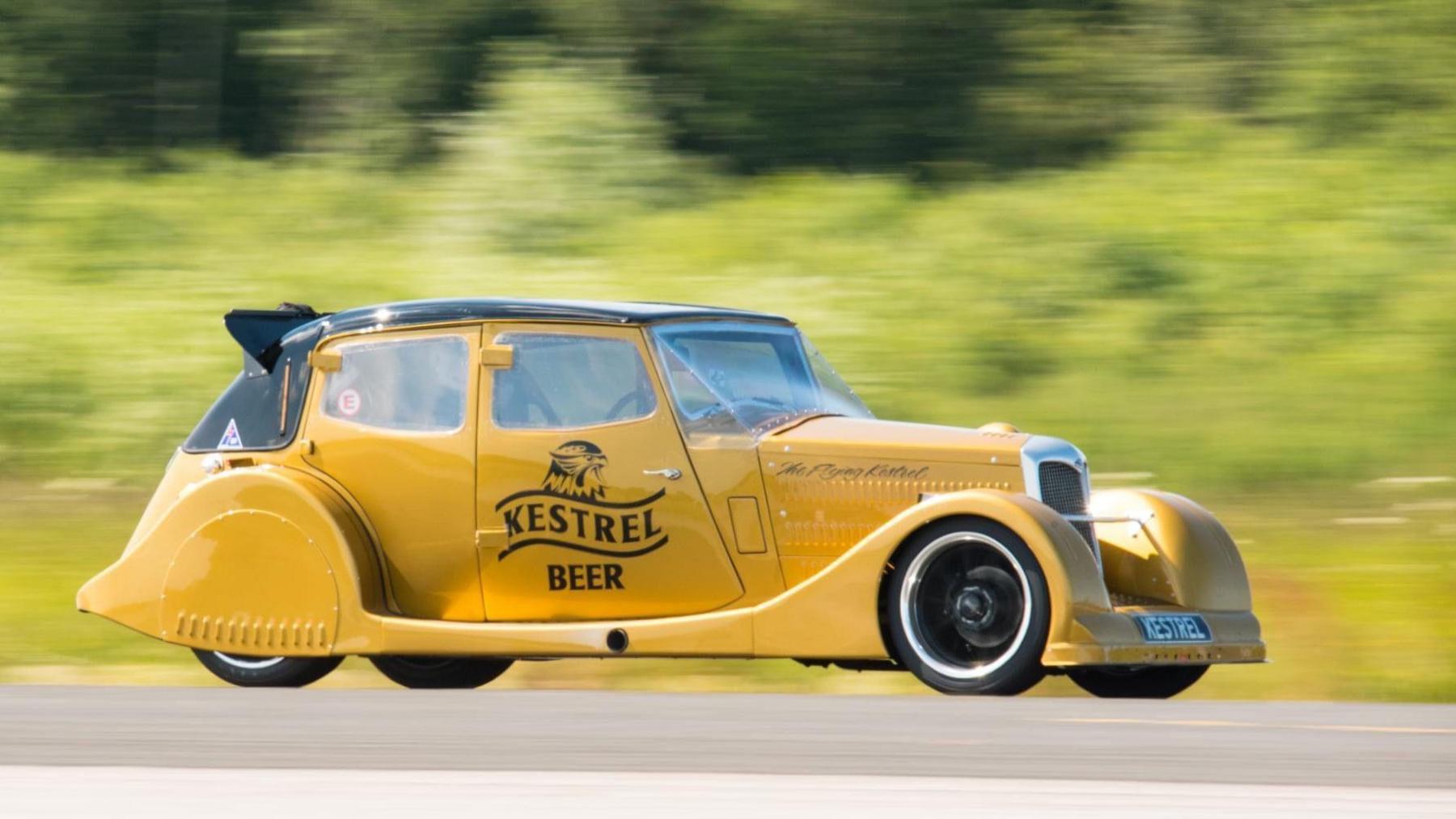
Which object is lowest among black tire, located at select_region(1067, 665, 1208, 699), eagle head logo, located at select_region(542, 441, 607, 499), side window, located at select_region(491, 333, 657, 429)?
black tire, located at select_region(1067, 665, 1208, 699)

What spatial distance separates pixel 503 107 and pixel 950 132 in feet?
19.0

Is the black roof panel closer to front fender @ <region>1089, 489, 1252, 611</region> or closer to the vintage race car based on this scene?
the vintage race car

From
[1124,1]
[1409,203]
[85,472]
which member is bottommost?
[85,472]

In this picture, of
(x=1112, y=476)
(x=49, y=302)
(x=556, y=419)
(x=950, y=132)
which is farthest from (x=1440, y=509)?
(x=49, y=302)

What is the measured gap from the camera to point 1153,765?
5488 mm

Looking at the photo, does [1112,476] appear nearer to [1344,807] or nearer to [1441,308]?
[1441,308]

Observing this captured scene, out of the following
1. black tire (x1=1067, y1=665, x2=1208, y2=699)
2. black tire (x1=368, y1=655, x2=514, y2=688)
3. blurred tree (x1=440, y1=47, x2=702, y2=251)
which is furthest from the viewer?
blurred tree (x1=440, y1=47, x2=702, y2=251)

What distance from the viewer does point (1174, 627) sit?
7781mm

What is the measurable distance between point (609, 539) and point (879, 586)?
1.23 metres

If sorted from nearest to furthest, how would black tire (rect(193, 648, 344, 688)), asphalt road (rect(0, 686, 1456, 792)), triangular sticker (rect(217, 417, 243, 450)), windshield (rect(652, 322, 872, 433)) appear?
asphalt road (rect(0, 686, 1456, 792)) → windshield (rect(652, 322, 872, 433)) → black tire (rect(193, 648, 344, 688)) → triangular sticker (rect(217, 417, 243, 450))

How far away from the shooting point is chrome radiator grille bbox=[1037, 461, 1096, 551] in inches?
314

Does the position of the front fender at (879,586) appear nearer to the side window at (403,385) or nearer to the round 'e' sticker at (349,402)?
the side window at (403,385)

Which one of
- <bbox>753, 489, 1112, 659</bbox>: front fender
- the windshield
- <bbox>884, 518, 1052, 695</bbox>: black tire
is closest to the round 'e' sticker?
the windshield

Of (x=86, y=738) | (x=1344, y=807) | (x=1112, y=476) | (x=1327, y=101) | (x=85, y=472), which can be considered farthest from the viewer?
(x=1327, y=101)
